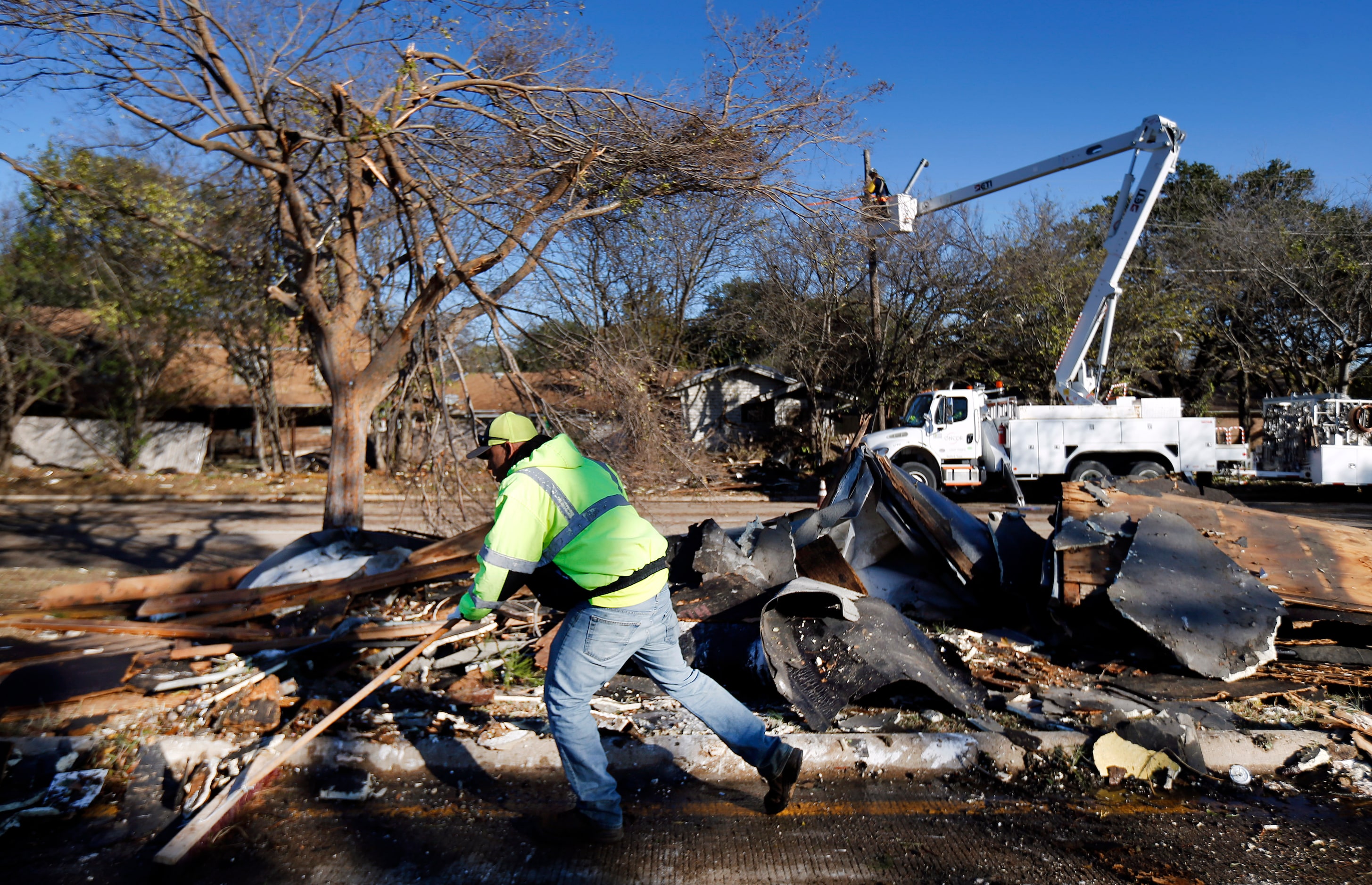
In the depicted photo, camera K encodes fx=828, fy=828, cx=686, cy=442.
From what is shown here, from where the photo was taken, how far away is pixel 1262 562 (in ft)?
17.4

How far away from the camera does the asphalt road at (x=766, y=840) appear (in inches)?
118

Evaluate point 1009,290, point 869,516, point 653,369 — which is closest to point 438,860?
point 869,516

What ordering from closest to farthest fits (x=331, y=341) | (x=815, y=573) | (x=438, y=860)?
1. (x=438, y=860)
2. (x=815, y=573)
3. (x=331, y=341)

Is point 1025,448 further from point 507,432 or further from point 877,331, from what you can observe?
point 507,432

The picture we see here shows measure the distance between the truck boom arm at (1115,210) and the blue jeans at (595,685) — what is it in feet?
38.8

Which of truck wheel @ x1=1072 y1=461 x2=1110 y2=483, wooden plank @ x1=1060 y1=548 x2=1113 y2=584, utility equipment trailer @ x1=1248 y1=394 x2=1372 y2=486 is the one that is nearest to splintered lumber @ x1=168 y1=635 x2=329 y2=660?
wooden plank @ x1=1060 y1=548 x2=1113 y2=584

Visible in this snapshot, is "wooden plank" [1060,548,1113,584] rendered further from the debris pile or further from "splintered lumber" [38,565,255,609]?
"splintered lumber" [38,565,255,609]

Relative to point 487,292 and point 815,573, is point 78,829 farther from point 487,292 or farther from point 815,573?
point 487,292

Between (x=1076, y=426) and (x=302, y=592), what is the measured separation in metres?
14.2

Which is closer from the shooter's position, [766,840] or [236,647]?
[766,840]

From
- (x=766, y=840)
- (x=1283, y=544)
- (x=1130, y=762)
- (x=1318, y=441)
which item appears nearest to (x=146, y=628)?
(x=766, y=840)

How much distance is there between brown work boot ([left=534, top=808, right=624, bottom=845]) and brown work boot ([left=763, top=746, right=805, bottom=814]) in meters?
0.62

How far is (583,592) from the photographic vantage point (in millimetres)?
3238

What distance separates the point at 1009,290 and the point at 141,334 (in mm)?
22524
